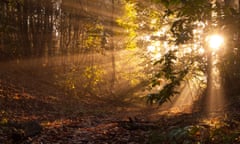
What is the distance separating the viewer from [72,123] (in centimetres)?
771

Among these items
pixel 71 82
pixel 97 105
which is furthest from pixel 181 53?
pixel 71 82

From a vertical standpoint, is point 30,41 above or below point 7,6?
below

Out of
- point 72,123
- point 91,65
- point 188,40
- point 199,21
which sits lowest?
point 72,123

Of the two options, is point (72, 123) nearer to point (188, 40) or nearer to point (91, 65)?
point (188, 40)

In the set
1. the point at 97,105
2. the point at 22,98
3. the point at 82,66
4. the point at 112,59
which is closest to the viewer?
the point at 22,98

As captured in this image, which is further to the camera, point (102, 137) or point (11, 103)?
point (11, 103)

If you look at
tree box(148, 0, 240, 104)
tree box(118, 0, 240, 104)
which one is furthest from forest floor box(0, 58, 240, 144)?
tree box(118, 0, 240, 104)

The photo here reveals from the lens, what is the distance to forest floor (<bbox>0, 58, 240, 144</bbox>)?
4836mm

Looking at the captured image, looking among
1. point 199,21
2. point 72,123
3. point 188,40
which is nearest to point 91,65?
point 188,40

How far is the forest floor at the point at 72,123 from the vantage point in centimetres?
484

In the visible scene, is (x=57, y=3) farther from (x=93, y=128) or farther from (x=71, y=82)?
(x=93, y=128)

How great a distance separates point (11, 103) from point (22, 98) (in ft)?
2.72

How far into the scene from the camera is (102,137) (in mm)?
5863

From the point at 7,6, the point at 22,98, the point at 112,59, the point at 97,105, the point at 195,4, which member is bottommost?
the point at 97,105
